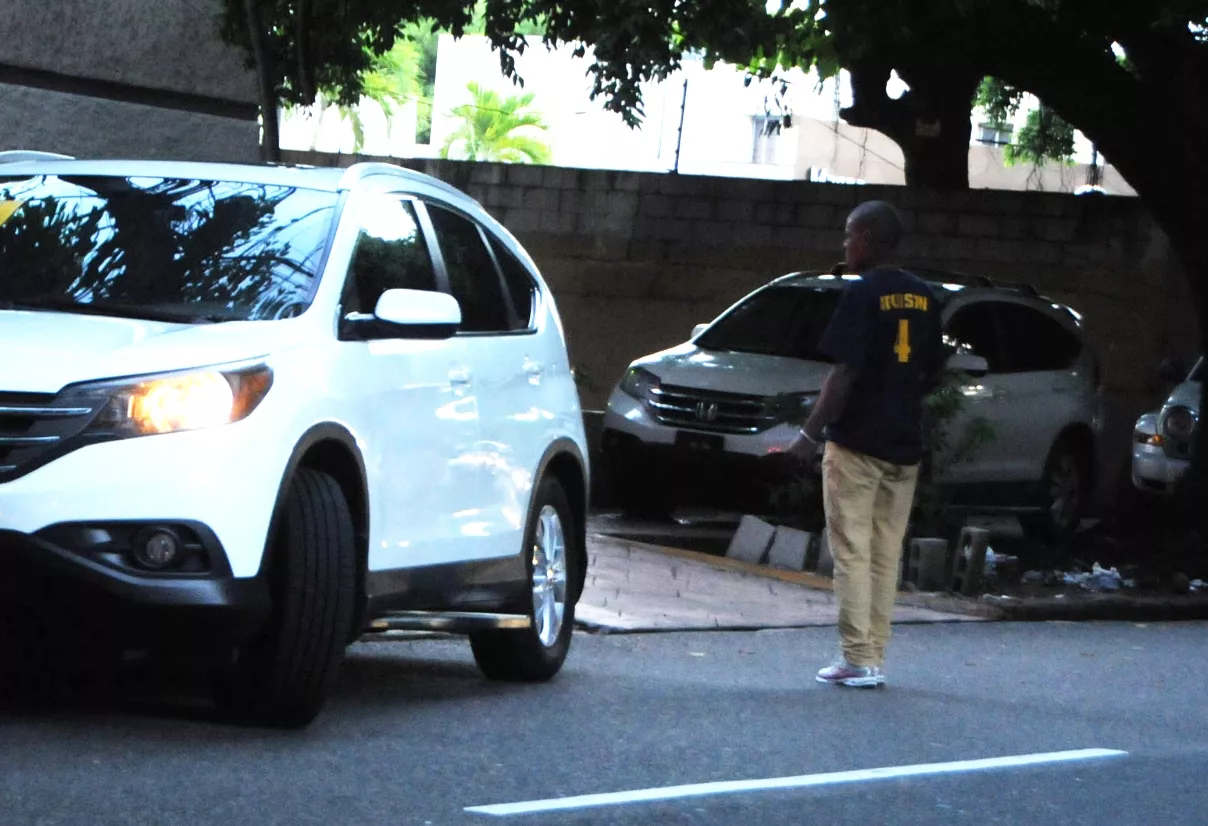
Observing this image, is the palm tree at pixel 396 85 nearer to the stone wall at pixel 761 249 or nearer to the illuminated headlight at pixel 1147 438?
the stone wall at pixel 761 249

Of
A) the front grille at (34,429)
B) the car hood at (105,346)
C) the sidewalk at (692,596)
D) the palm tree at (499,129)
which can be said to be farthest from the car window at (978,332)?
the palm tree at (499,129)

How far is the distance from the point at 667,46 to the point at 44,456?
7.20 metres

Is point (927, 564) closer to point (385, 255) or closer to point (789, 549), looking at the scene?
point (789, 549)

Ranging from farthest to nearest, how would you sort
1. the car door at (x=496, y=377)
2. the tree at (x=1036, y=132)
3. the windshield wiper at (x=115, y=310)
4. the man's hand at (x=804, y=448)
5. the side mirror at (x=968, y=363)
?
the tree at (x=1036, y=132) < the side mirror at (x=968, y=363) < the man's hand at (x=804, y=448) < the car door at (x=496, y=377) < the windshield wiper at (x=115, y=310)

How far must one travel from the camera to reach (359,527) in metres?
6.90

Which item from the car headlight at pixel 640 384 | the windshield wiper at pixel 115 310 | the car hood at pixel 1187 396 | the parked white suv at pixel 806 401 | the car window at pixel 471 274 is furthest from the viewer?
the car hood at pixel 1187 396

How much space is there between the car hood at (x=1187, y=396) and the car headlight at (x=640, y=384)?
3.90 metres

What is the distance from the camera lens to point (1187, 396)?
1634 cm

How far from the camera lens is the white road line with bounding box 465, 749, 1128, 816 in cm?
592

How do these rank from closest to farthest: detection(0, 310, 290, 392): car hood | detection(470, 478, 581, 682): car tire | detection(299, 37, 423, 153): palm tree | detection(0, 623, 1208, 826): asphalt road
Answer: detection(0, 623, 1208, 826): asphalt road, detection(0, 310, 290, 392): car hood, detection(470, 478, 581, 682): car tire, detection(299, 37, 423, 153): palm tree

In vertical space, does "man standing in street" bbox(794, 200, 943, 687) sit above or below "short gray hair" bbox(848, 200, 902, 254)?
below

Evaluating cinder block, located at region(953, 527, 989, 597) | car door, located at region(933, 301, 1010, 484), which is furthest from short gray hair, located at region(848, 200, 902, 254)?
car door, located at region(933, 301, 1010, 484)

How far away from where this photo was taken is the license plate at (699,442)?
46.7ft

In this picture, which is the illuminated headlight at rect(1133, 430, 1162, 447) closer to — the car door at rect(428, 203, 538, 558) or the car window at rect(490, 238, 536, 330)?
the car window at rect(490, 238, 536, 330)
